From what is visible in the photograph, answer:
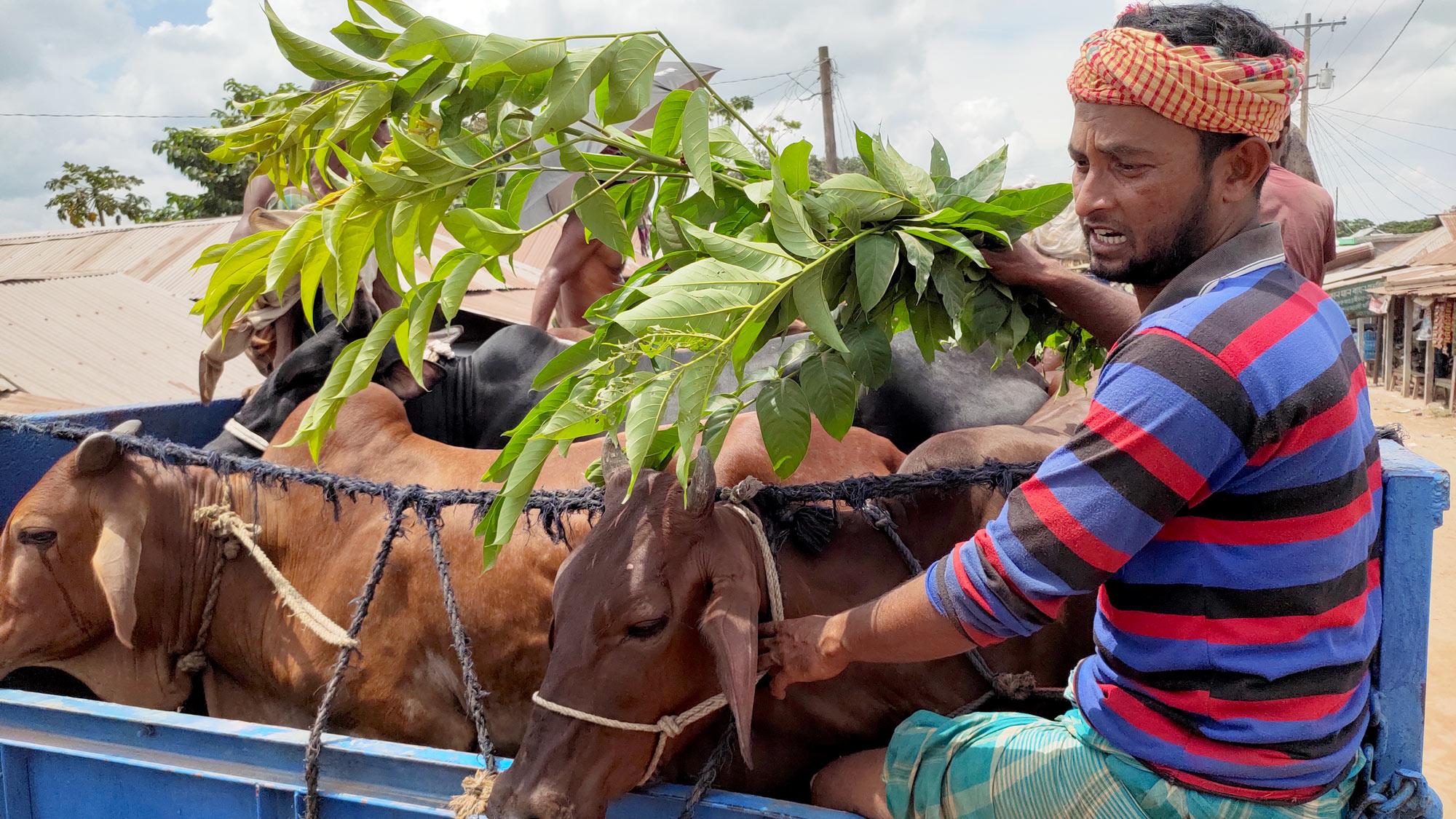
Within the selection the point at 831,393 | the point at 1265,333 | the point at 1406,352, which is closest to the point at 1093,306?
the point at 831,393

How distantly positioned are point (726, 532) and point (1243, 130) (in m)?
1.14

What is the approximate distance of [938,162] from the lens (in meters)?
2.24

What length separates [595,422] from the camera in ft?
5.86

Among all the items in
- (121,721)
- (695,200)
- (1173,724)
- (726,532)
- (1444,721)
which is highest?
(695,200)

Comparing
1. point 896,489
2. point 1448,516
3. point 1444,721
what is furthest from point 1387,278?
point 896,489

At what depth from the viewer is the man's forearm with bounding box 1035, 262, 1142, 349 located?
7.13 feet

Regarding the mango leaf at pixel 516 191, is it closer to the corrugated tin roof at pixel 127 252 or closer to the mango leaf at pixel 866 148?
the mango leaf at pixel 866 148

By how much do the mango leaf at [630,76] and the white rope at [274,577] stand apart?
163 centimetres

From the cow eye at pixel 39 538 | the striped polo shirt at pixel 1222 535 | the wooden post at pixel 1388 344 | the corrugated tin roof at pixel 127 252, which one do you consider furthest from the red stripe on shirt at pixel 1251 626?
the wooden post at pixel 1388 344

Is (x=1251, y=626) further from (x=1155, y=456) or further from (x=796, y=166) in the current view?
(x=796, y=166)

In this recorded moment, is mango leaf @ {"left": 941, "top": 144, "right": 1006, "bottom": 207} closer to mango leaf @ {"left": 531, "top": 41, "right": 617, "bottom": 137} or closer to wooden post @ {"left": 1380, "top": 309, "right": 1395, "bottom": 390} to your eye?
mango leaf @ {"left": 531, "top": 41, "right": 617, "bottom": 137}

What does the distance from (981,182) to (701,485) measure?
85 centimetres

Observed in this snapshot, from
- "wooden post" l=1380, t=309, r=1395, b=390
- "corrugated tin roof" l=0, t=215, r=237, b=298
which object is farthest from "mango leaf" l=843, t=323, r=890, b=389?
"wooden post" l=1380, t=309, r=1395, b=390

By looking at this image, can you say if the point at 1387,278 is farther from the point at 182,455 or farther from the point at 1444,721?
the point at 182,455
